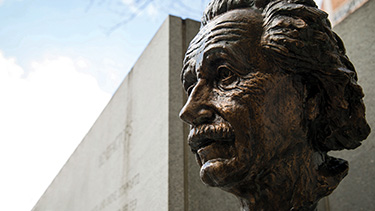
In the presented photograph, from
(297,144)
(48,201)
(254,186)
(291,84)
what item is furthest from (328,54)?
(48,201)

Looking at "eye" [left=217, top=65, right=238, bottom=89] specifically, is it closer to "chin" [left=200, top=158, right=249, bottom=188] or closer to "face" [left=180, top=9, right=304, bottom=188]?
"face" [left=180, top=9, right=304, bottom=188]

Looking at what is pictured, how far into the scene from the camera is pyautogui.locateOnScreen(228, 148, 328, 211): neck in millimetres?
1439

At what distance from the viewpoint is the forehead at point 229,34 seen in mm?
1481

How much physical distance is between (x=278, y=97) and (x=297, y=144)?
0.17 m

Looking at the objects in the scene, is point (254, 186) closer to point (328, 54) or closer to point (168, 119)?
point (328, 54)

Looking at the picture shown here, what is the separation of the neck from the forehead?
394mm

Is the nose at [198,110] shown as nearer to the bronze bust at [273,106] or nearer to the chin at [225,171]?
the bronze bust at [273,106]

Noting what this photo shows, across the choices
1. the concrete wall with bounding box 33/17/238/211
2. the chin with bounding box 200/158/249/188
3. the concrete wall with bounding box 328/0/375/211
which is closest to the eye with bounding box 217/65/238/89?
the chin with bounding box 200/158/249/188

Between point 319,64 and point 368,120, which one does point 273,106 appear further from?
point 368,120

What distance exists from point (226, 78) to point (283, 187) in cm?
39

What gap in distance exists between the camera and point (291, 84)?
4.86 feet

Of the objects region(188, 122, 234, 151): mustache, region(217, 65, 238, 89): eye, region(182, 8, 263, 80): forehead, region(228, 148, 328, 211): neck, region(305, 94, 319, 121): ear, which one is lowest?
region(228, 148, 328, 211): neck

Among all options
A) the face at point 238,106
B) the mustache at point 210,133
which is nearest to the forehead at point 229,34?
the face at point 238,106

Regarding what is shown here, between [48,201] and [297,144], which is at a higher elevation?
[48,201]
